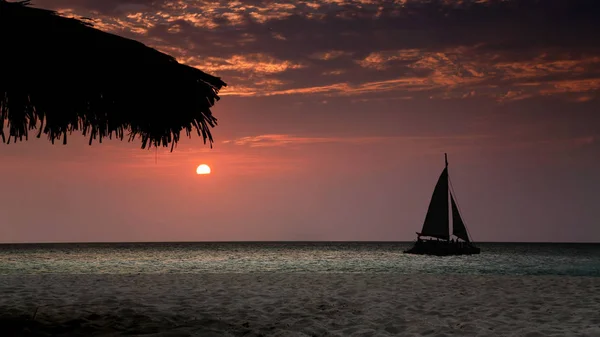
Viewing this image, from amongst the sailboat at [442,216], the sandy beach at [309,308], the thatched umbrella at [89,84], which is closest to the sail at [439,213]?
the sailboat at [442,216]

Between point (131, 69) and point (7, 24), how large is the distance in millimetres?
1358

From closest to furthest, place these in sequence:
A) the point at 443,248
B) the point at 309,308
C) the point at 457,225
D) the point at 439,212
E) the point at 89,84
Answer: the point at 89,84 < the point at 309,308 < the point at 439,212 < the point at 457,225 < the point at 443,248

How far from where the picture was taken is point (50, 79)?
6160 mm

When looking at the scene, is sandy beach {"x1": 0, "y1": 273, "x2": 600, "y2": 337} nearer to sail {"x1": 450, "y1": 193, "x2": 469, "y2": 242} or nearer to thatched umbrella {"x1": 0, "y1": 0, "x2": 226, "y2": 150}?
thatched umbrella {"x1": 0, "y1": 0, "x2": 226, "y2": 150}

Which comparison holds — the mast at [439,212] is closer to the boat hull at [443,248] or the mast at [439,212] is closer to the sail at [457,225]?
the sail at [457,225]

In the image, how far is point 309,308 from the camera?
10883 millimetres

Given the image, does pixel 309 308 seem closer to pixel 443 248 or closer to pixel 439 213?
pixel 439 213

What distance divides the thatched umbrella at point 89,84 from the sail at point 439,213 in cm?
4275

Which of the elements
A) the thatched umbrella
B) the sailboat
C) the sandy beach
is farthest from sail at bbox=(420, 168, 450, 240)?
the thatched umbrella

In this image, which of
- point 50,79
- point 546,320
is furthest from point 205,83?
point 546,320

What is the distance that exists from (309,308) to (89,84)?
20.5 ft

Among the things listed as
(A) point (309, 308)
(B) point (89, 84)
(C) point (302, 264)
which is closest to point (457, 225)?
(C) point (302, 264)

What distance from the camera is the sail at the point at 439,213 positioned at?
48.5 meters

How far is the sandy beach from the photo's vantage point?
8.60 meters
